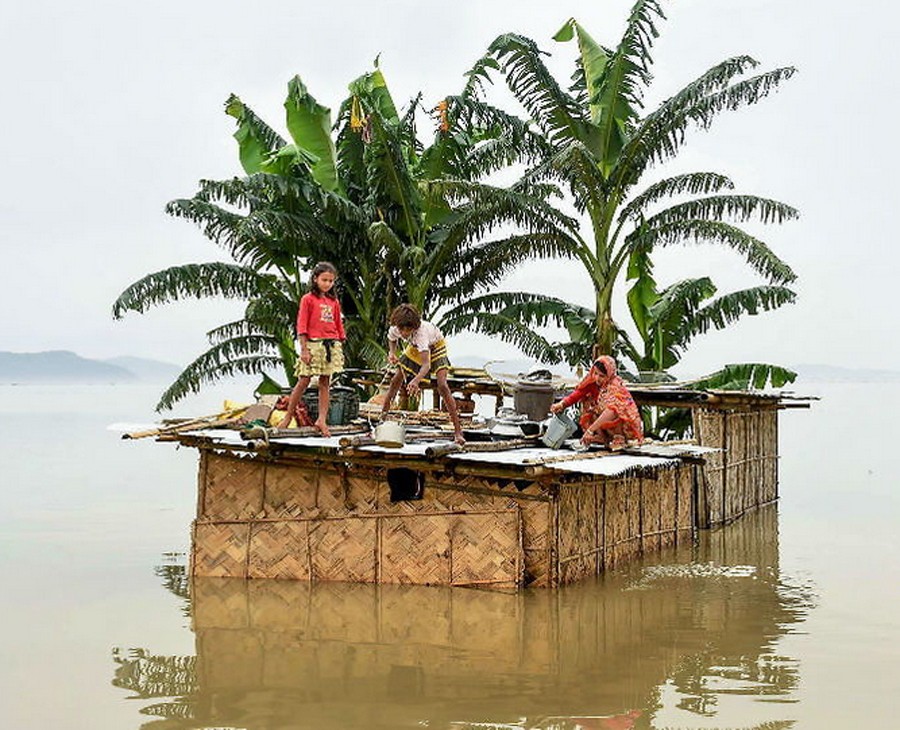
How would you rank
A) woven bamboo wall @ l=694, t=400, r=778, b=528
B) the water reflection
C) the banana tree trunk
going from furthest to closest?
the banana tree trunk
woven bamboo wall @ l=694, t=400, r=778, b=528
the water reflection

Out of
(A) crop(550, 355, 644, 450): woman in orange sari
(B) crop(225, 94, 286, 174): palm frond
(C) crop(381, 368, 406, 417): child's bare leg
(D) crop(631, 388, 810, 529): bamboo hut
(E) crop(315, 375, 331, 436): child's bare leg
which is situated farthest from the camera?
(B) crop(225, 94, 286, 174): palm frond

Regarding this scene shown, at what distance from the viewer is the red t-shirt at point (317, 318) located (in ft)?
31.2

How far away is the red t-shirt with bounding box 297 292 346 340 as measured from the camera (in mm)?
9523

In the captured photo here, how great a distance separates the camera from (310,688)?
755 cm

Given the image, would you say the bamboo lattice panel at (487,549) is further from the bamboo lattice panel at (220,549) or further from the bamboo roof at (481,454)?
the bamboo lattice panel at (220,549)

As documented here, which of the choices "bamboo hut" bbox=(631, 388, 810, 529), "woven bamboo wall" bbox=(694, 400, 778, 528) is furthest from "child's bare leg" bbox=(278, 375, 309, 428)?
"woven bamboo wall" bbox=(694, 400, 778, 528)

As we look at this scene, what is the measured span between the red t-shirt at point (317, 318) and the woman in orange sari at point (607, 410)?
2164 millimetres

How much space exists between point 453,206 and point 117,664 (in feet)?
29.0

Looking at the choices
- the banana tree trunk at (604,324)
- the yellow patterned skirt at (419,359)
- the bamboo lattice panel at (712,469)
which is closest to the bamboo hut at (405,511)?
the yellow patterned skirt at (419,359)

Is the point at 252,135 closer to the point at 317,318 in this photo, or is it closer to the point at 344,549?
the point at 317,318

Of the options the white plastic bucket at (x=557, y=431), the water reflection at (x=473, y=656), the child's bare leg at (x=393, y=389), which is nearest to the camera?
the water reflection at (x=473, y=656)

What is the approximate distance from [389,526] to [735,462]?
6.48m

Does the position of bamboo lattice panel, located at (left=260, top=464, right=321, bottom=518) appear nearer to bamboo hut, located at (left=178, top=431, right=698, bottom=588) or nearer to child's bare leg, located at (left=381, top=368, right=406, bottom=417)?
bamboo hut, located at (left=178, top=431, right=698, bottom=588)

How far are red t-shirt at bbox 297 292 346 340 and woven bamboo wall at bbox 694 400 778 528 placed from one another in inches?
199
